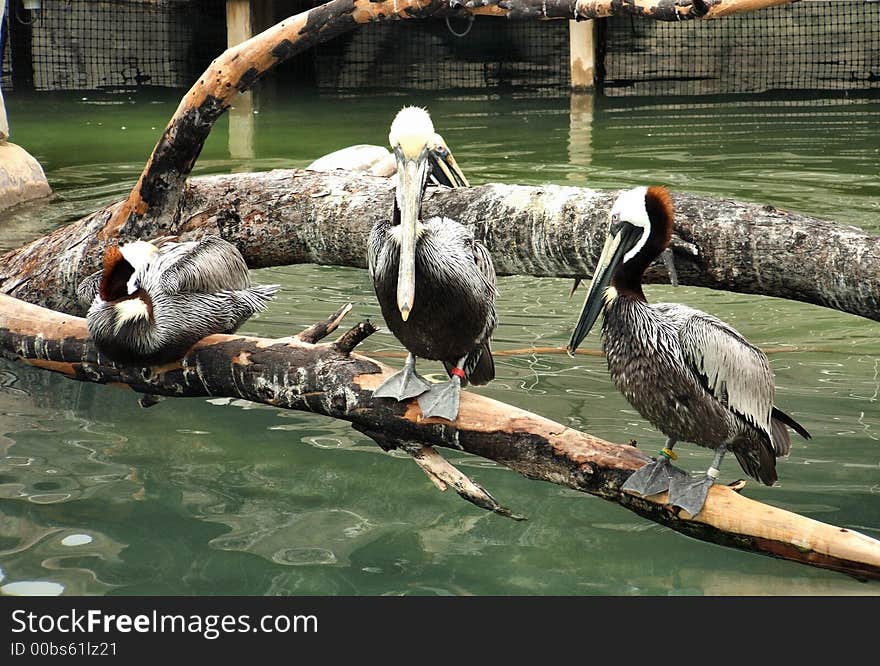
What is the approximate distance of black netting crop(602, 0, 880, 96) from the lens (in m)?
12.9

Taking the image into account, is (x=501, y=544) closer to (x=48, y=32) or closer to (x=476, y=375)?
(x=476, y=375)

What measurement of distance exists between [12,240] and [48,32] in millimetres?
7718

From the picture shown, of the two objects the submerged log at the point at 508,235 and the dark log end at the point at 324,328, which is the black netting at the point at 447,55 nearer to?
the submerged log at the point at 508,235

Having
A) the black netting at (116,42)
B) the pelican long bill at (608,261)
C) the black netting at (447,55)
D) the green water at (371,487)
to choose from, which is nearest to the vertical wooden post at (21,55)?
the black netting at (116,42)

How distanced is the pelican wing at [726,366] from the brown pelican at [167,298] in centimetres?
159

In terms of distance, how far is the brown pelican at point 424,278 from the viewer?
3.38 metres

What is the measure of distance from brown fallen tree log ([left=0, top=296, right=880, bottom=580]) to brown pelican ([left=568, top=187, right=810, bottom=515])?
13 cm

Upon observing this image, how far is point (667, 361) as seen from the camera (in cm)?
312

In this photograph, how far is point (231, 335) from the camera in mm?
3926

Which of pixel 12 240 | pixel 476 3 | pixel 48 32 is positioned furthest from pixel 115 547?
pixel 48 32

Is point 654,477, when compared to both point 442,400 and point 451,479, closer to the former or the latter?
point 451,479

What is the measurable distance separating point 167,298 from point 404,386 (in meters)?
0.94

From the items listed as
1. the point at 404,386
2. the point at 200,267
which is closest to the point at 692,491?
the point at 404,386

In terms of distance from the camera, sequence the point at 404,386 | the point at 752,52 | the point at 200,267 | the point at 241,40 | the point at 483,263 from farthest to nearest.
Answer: the point at 752,52
the point at 241,40
the point at 200,267
the point at 483,263
the point at 404,386
